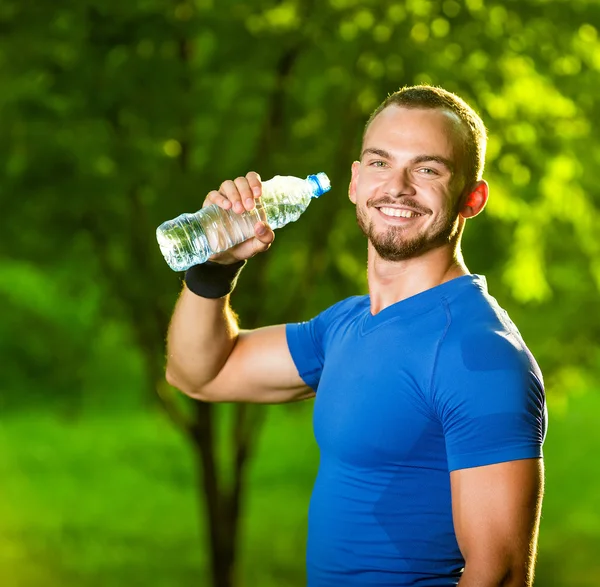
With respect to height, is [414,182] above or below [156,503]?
above

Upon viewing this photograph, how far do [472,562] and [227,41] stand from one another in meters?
3.62

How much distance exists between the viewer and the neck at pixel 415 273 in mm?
2473

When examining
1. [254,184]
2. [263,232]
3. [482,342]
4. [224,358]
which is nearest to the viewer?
[482,342]

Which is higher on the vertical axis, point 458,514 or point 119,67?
point 119,67

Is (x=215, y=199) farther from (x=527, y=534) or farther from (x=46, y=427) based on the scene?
(x=46, y=427)

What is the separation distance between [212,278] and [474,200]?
0.79 metres

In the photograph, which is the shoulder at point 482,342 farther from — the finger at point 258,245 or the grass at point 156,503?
the grass at point 156,503

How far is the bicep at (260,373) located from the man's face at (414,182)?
2.24 feet

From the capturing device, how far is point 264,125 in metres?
5.57

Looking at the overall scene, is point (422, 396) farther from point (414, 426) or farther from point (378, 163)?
point (378, 163)

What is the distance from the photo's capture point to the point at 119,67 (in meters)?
4.79

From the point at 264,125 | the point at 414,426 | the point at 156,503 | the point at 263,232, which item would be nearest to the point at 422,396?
the point at 414,426

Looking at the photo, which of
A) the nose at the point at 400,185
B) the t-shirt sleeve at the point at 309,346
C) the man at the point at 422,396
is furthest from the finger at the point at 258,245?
the nose at the point at 400,185

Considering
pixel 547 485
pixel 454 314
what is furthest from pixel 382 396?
pixel 547 485
